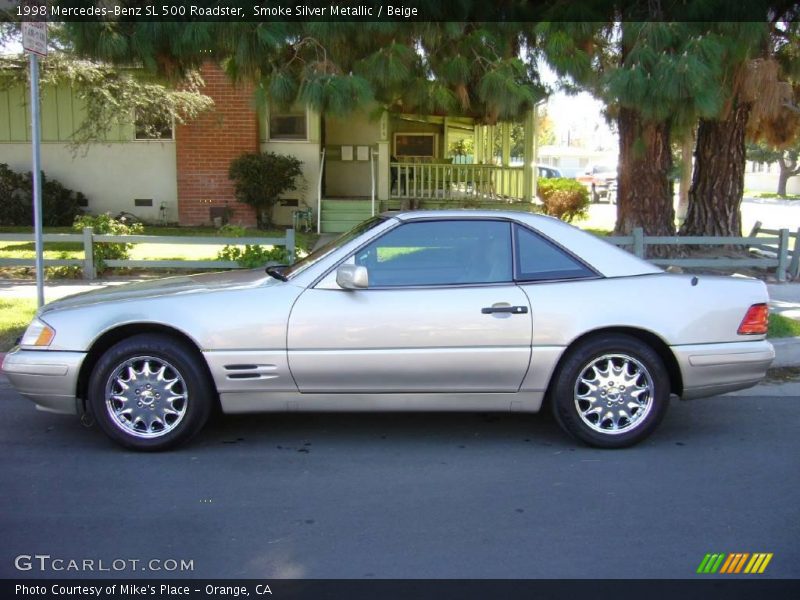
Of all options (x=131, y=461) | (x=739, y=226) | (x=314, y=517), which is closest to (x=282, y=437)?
(x=131, y=461)

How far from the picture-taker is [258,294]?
205 inches

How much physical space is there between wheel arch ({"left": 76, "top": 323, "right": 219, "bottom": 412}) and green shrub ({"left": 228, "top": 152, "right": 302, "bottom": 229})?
1247cm

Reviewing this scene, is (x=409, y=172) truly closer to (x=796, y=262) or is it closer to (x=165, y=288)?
(x=796, y=262)

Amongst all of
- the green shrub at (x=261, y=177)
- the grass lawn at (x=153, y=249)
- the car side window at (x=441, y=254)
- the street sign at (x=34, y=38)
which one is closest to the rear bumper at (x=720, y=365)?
the car side window at (x=441, y=254)

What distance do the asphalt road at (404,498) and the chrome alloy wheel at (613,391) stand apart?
262 millimetres

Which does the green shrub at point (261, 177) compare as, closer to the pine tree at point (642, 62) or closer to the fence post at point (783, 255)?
the pine tree at point (642, 62)

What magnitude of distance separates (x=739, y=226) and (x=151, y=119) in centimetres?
1191

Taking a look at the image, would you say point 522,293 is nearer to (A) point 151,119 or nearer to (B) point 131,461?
(B) point 131,461

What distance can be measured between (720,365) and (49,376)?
14.1 feet

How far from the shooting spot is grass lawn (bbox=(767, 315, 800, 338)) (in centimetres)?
817

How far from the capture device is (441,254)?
5.48 metres

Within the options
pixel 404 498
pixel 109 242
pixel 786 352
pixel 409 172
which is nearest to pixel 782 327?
pixel 786 352
